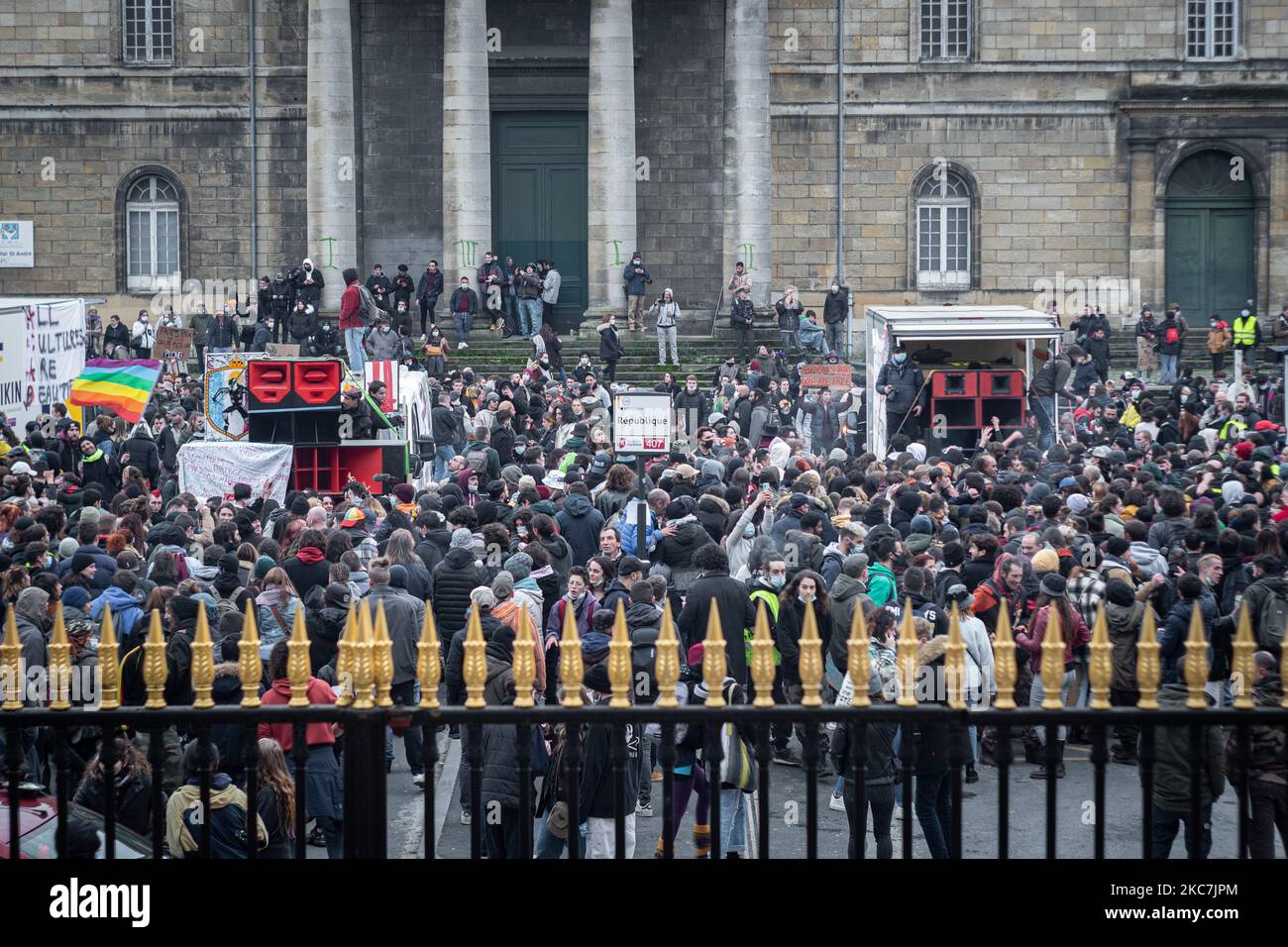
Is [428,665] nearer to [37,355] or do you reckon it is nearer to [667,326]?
[37,355]

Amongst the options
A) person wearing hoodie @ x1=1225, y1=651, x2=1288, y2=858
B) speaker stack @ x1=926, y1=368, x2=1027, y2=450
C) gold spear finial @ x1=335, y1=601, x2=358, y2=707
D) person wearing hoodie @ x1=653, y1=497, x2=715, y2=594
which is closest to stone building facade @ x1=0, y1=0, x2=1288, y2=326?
speaker stack @ x1=926, y1=368, x2=1027, y2=450

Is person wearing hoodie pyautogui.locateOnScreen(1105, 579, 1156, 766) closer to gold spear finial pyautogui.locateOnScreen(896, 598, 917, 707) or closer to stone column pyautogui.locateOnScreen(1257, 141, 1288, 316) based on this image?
gold spear finial pyautogui.locateOnScreen(896, 598, 917, 707)

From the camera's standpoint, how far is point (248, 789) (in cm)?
602

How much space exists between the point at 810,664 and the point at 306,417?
16.0m

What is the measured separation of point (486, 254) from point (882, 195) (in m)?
10.8

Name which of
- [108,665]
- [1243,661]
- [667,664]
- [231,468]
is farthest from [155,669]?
[231,468]

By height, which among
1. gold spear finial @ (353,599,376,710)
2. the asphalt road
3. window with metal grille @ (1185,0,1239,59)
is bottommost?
the asphalt road

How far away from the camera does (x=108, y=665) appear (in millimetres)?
5949

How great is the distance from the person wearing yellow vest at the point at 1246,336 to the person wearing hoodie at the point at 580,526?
75.6ft

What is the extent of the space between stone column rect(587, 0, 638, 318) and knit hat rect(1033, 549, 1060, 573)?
26.0 meters

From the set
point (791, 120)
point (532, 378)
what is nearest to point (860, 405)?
point (532, 378)

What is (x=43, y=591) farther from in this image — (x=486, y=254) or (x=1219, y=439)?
(x=486, y=254)

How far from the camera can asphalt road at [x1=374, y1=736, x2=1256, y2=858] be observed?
12023 millimetres

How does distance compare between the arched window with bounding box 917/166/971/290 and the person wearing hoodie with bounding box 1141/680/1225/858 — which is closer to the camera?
the person wearing hoodie with bounding box 1141/680/1225/858
